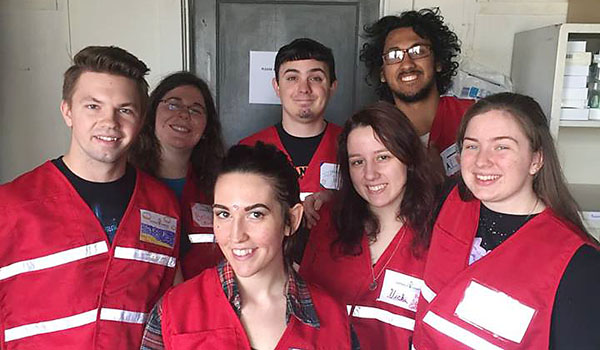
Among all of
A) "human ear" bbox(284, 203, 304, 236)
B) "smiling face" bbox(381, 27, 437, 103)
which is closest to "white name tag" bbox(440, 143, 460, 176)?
"smiling face" bbox(381, 27, 437, 103)

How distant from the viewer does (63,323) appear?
55.2 inches

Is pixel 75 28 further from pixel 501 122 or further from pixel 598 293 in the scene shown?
pixel 598 293

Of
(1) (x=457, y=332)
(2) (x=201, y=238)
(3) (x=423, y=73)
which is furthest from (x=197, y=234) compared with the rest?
(3) (x=423, y=73)

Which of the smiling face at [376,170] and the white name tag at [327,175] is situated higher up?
the smiling face at [376,170]

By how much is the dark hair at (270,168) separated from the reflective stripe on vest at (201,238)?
613 mm

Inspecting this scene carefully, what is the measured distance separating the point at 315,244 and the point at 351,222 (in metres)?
0.16

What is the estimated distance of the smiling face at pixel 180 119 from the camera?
203 cm

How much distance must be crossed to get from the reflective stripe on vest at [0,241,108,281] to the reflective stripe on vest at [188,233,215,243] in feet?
1.62

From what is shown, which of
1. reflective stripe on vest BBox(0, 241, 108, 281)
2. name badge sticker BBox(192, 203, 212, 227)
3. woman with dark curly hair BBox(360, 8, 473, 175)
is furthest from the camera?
woman with dark curly hair BBox(360, 8, 473, 175)

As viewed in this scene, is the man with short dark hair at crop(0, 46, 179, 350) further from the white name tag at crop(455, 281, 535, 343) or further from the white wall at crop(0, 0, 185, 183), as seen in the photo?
Result: the white wall at crop(0, 0, 185, 183)

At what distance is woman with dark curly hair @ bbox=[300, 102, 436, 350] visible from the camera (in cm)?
158

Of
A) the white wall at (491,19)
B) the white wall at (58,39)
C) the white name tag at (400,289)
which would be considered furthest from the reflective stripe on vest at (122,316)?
the white wall at (491,19)

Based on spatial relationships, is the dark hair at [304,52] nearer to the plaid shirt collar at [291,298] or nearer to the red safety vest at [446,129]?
the red safety vest at [446,129]

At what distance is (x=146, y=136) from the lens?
2.04 meters
